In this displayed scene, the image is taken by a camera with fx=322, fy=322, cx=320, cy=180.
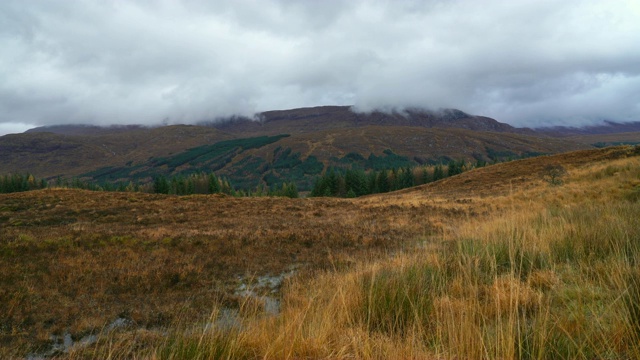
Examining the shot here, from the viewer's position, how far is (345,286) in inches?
187

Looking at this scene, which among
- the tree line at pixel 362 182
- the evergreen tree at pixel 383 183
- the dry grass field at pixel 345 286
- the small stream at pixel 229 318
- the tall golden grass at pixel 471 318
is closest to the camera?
the tall golden grass at pixel 471 318

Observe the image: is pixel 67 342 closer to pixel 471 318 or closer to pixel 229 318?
pixel 229 318

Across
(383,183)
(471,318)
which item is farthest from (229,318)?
(383,183)

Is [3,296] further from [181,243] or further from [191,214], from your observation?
[191,214]

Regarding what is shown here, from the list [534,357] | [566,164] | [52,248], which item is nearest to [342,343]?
[534,357]

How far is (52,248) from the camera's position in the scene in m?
11.5

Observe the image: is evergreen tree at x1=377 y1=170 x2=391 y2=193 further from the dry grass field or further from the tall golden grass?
the tall golden grass

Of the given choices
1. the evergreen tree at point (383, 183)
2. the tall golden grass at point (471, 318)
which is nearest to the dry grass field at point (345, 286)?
the tall golden grass at point (471, 318)

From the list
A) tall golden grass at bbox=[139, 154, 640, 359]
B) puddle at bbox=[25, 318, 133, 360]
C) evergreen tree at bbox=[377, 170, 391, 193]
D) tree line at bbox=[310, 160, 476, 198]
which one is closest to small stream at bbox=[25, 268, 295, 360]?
puddle at bbox=[25, 318, 133, 360]

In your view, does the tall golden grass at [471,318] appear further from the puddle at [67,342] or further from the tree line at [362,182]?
the tree line at [362,182]

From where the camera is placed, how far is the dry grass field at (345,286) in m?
2.81

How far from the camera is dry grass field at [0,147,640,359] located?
2809mm

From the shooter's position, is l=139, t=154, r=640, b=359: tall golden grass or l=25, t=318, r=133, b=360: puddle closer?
l=139, t=154, r=640, b=359: tall golden grass

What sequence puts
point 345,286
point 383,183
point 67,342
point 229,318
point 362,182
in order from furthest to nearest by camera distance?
point 383,183 < point 362,182 < point 67,342 < point 229,318 < point 345,286
